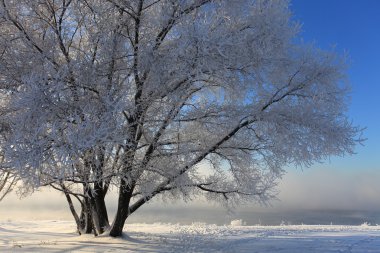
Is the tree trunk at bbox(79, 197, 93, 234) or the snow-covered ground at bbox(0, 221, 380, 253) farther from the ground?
the tree trunk at bbox(79, 197, 93, 234)

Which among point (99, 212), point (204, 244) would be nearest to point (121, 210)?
point (99, 212)

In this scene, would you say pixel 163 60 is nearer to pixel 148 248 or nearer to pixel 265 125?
pixel 265 125

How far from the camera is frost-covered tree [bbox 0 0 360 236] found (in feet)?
27.8

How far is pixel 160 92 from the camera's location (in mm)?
9984

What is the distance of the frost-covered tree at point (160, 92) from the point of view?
846cm

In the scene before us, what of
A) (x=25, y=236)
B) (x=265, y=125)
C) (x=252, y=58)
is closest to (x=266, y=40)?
(x=252, y=58)

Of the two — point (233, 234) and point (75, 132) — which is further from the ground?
point (75, 132)

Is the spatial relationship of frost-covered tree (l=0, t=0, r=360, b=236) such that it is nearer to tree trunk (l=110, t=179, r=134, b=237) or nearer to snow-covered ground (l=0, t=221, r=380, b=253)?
tree trunk (l=110, t=179, r=134, b=237)

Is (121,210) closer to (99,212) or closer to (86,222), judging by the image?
(99,212)

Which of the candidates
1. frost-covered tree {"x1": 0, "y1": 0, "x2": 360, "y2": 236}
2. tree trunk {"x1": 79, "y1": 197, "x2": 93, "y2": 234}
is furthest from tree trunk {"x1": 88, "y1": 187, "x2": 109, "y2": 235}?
tree trunk {"x1": 79, "y1": 197, "x2": 93, "y2": 234}

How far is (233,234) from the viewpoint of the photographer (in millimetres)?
14695

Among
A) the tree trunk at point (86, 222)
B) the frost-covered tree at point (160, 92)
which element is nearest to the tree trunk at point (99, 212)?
the frost-covered tree at point (160, 92)

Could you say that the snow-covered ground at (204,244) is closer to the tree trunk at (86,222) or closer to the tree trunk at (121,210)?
the tree trunk at (121,210)

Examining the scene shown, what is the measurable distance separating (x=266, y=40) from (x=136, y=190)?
20.1 feet
